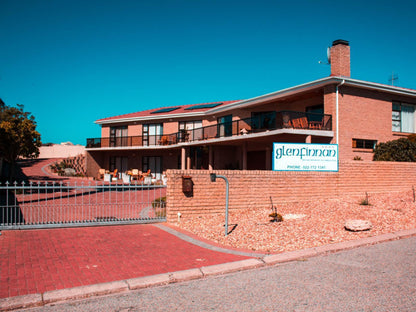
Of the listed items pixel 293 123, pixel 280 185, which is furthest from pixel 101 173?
pixel 280 185

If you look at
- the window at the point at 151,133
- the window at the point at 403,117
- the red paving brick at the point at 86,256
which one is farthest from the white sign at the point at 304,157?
the window at the point at 151,133

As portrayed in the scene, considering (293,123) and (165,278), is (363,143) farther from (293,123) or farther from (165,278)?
(165,278)

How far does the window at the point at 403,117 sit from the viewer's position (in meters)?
19.8

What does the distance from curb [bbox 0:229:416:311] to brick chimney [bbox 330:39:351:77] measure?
1311cm

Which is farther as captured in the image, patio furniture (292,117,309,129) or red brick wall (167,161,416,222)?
patio furniture (292,117,309,129)

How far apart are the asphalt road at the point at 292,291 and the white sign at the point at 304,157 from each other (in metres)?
6.55

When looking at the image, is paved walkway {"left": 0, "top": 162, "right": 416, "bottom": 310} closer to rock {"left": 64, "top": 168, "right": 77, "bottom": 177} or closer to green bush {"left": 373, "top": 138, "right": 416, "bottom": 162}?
green bush {"left": 373, "top": 138, "right": 416, "bottom": 162}

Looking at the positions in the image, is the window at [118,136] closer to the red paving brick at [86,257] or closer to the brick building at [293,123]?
the brick building at [293,123]

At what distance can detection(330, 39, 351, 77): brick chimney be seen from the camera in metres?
18.7

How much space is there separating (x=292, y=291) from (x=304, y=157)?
28.9 feet

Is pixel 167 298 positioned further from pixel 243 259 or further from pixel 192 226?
pixel 192 226

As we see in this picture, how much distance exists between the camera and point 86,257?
652 cm

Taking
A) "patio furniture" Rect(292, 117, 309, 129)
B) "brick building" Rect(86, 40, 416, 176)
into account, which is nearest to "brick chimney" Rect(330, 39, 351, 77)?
"brick building" Rect(86, 40, 416, 176)

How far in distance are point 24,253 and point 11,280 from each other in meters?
1.61
